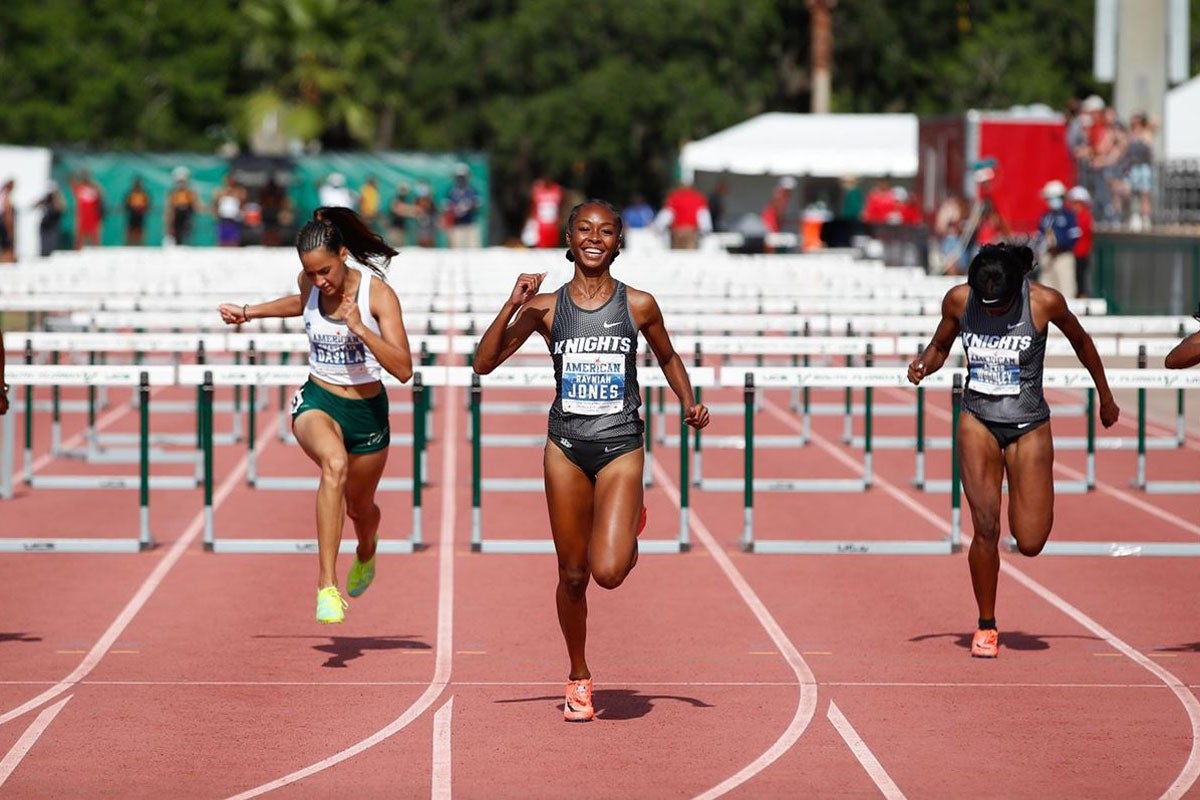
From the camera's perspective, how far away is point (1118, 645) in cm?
1041

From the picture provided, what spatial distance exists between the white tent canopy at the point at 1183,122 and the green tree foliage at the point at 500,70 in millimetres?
24554

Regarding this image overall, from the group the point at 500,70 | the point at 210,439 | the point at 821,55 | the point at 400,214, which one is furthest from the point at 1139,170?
the point at 500,70

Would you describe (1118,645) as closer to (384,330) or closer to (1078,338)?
(1078,338)

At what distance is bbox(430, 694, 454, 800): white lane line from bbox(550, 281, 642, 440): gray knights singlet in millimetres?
1164

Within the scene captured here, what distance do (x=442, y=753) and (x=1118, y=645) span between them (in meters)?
3.67

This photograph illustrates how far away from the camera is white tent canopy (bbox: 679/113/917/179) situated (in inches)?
1794

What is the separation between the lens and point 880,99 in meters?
67.9

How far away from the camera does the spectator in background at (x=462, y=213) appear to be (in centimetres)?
3918

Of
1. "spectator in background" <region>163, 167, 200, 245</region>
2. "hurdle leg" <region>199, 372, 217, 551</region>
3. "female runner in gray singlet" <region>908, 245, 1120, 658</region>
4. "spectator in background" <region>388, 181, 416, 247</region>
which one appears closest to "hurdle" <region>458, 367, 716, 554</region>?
"hurdle leg" <region>199, 372, 217, 551</region>

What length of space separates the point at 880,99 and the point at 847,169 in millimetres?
23099

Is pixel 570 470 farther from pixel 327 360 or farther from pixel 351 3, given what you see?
pixel 351 3

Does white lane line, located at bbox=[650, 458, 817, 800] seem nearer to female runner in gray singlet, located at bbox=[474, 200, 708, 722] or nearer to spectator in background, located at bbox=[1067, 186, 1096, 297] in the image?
female runner in gray singlet, located at bbox=[474, 200, 708, 722]

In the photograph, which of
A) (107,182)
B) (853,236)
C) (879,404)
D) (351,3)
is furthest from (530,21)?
(879,404)

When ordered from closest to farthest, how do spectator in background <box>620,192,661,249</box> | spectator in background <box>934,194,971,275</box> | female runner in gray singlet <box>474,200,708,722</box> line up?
1. female runner in gray singlet <box>474,200,708,722</box>
2. spectator in background <box>934,194,971,275</box>
3. spectator in background <box>620,192,661,249</box>
